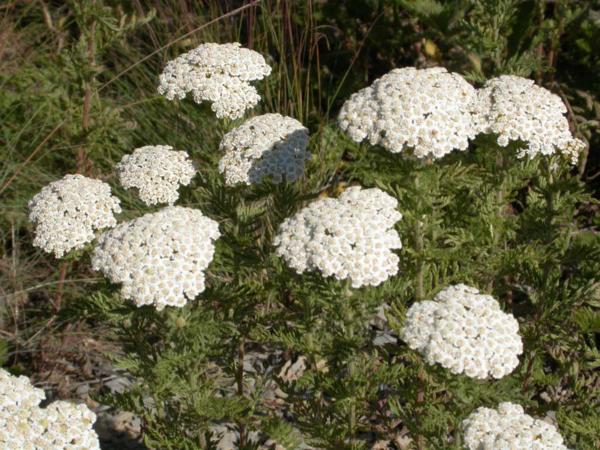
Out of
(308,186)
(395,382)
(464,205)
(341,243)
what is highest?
(341,243)

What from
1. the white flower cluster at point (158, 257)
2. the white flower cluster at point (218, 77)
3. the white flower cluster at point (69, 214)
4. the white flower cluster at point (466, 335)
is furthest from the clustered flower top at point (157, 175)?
the white flower cluster at point (466, 335)

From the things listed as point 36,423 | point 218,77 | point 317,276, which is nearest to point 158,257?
point 317,276

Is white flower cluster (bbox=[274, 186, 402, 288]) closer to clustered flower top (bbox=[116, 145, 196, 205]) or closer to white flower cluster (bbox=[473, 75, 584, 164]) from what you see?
white flower cluster (bbox=[473, 75, 584, 164])

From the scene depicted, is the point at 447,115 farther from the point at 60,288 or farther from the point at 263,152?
the point at 60,288

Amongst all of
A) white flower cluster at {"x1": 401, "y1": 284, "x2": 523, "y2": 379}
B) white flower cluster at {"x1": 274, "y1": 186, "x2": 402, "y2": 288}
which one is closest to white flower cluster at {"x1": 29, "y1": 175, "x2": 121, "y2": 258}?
white flower cluster at {"x1": 274, "y1": 186, "x2": 402, "y2": 288}

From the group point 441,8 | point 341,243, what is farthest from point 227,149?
point 441,8

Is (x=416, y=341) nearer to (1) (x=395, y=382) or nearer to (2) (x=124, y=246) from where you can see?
(1) (x=395, y=382)

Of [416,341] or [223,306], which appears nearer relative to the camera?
[416,341]
